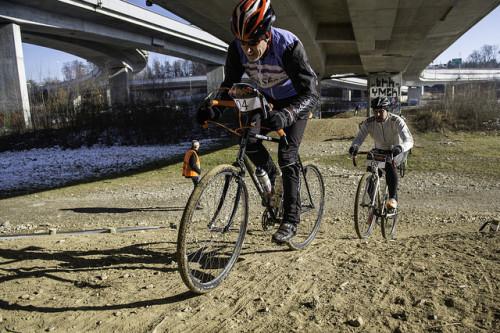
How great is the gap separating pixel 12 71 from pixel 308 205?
100 feet

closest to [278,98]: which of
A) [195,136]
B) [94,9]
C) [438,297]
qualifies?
[438,297]

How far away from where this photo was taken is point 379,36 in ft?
60.3

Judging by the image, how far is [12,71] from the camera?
28.1 meters

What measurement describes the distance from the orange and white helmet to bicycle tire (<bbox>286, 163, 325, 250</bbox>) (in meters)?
1.99

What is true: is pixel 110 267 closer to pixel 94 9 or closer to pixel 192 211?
pixel 192 211

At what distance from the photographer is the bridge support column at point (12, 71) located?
86.1 ft

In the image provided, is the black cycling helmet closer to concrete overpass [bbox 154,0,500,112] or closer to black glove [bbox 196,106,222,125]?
black glove [bbox 196,106,222,125]

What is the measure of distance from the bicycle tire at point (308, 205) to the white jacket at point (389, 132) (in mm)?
1445

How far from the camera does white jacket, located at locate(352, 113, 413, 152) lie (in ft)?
19.8

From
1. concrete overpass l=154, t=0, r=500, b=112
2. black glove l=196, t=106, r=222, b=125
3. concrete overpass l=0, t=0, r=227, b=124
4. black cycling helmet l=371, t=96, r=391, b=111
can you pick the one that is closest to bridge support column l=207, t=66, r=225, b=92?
concrete overpass l=0, t=0, r=227, b=124

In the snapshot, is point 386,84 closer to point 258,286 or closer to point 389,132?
point 389,132

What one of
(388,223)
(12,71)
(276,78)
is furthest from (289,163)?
(12,71)

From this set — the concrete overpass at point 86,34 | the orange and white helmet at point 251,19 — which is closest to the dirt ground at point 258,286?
the orange and white helmet at point 251,19

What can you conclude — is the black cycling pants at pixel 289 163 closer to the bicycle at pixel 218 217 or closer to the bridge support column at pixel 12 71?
the bicycle at pixel 218 217
